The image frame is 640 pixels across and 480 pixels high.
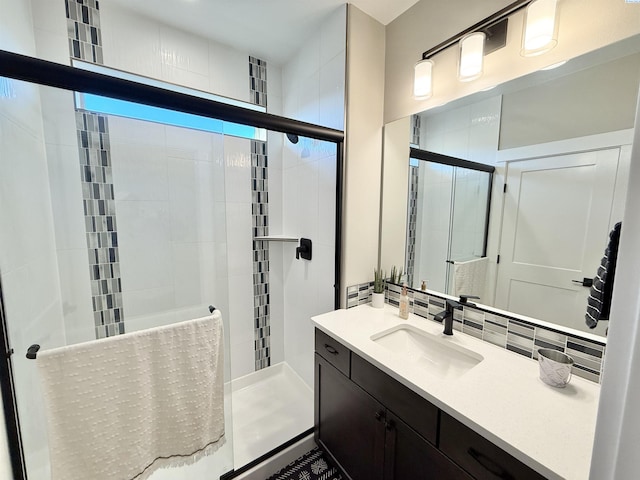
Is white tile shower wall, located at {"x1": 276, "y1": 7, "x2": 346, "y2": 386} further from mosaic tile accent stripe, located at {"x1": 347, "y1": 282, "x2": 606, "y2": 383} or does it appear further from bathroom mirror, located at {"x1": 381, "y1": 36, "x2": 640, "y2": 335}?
bathroom mirror, located at {"x1": 381, "y1": 36, "x2": 640, "y2": 335}

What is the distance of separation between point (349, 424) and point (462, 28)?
2.04 m

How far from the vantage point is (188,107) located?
104cm

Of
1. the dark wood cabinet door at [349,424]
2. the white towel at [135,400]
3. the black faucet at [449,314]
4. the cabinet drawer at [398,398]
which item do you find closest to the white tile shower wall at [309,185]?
the dark wood cabinet door at [349,424]

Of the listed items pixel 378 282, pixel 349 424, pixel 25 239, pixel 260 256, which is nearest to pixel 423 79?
pixel 378 282

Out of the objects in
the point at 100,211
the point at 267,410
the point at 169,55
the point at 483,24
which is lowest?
the point at 267,410

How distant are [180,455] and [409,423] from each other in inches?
43.3

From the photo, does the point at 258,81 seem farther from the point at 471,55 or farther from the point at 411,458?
the point at 411,458

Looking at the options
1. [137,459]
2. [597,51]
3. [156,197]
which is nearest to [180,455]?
[137,459]

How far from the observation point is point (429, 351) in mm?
1338

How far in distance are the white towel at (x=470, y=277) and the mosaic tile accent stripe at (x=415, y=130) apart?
0.75 meters

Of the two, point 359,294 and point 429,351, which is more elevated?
point 359,294

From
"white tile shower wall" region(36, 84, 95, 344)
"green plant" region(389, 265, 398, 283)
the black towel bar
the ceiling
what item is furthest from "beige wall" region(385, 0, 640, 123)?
the black towel bar

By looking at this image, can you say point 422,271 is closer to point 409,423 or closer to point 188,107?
point 409,423

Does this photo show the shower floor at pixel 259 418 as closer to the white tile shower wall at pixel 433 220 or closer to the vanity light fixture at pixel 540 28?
the white tile shower wall at pixel 433 220
